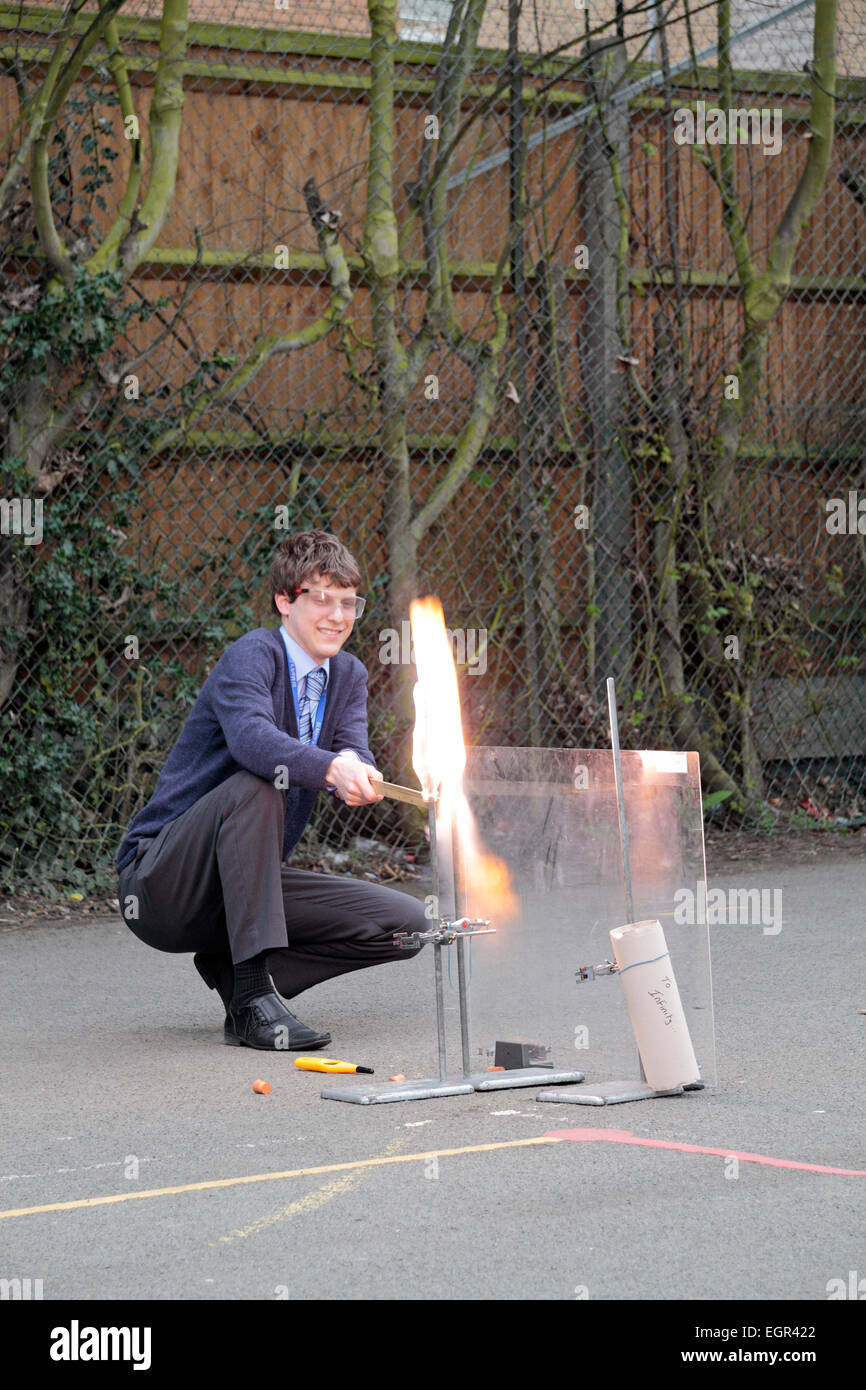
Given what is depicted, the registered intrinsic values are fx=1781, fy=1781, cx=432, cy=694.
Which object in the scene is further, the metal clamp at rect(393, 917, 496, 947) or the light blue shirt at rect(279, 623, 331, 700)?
the light blue shirt at rect(279, 623, 331, 700)

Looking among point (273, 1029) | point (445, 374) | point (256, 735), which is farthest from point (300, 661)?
point (445, 374)

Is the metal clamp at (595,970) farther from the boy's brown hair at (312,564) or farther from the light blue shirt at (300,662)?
the boy's brown hair at (312,564)

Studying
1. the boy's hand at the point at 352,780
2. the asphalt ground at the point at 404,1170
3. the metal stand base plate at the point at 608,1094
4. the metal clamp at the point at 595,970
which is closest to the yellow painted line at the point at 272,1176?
the asphalt ground at the point at 404,1170

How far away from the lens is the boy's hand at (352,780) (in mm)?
4789

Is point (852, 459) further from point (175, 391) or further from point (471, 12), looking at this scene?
point (175, 391)

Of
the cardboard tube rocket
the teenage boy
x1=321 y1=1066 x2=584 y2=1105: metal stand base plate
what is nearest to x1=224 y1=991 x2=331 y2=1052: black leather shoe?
the teenage boy

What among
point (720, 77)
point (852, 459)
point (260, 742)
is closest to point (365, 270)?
point (720, 77)

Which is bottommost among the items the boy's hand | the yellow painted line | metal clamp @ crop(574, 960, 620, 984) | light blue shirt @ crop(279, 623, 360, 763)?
the yellow painted line

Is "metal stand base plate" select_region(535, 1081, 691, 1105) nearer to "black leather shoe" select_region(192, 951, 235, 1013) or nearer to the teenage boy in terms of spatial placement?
the teenage boy

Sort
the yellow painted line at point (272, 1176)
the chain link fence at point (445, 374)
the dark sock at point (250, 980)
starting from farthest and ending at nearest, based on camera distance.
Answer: the chain link fence at point (445, 374) → the dark sock at point (250, 980) → the yellow painted line at point (272, 1176)

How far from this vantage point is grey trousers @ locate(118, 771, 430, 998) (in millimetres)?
5102

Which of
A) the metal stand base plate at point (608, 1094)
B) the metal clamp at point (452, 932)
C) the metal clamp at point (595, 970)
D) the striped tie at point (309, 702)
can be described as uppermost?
the striped tie at point (309, 702)

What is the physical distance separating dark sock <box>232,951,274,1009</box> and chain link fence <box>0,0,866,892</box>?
9.28 feet

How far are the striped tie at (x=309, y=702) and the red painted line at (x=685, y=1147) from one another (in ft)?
5.51
